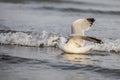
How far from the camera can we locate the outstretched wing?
12.8 metres

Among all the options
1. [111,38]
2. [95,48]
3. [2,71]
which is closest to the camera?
[2,71]

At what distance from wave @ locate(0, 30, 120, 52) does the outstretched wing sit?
2.85 feet

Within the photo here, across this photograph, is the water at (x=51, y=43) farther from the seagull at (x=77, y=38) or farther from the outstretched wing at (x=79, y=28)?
the outstretched wing at (x=79, y=28)

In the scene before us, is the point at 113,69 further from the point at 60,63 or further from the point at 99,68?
the point at 60,63

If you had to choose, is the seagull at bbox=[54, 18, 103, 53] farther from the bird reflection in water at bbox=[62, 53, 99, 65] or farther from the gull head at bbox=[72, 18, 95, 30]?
the bird reflection in water at bbox=[62, 53, 99, 65]

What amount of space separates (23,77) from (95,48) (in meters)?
4.17

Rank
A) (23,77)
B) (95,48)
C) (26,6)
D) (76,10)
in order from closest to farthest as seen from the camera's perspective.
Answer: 1. (23,77)
2. (95,48)
3. (76,10)
4. (26,6)

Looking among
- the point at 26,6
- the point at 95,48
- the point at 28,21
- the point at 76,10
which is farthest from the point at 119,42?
the point at 26,6

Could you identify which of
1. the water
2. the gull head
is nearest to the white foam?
the water

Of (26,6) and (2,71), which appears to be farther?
(26,6)

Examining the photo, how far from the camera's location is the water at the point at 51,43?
34.4 feet

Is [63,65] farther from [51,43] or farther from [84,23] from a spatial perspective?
[51,43]

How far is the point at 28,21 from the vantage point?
61.5ft

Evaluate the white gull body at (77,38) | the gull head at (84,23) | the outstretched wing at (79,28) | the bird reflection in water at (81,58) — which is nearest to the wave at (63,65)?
the bird reflection in water at (81,58)
